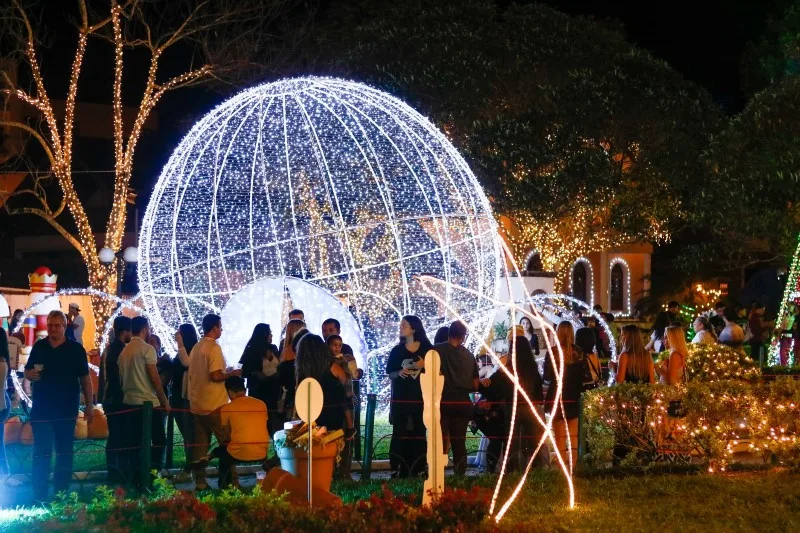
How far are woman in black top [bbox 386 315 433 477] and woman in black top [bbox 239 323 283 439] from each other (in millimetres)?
1405

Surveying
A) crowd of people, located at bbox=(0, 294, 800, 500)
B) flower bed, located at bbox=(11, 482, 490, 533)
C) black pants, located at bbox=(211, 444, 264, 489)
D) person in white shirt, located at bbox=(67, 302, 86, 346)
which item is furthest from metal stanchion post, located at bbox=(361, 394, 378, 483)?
person in white shirt, located at bbox=(67, 302, 86, 346)

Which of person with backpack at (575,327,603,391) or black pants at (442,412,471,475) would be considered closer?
black pants at (442,412,471,475)

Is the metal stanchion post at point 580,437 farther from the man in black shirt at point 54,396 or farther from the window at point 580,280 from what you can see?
the window at point 580,280

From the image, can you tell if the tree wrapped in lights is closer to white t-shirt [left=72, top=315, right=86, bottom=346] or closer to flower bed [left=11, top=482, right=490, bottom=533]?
white t-shirt [left=72, top=315, right=86, bottom=346]

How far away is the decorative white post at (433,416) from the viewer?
8.18 meters

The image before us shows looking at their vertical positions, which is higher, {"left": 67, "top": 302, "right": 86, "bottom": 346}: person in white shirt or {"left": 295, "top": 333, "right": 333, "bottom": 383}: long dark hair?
{"left": 67, "top": 302, "right": 86, "bottom": 346}: person in white shirt

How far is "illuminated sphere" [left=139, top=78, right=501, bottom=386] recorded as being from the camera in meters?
16.6

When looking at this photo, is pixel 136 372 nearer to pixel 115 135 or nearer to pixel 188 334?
pixel 188 334

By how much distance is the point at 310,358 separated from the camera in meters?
11.0

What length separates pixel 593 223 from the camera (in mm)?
34406

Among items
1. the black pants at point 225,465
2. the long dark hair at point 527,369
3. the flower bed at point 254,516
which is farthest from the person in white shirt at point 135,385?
the long dark hair at point 527,369

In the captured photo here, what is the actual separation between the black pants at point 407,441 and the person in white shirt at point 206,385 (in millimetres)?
1745

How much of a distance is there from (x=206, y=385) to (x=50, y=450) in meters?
1.46

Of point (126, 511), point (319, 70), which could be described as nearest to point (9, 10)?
point (319, 70)
